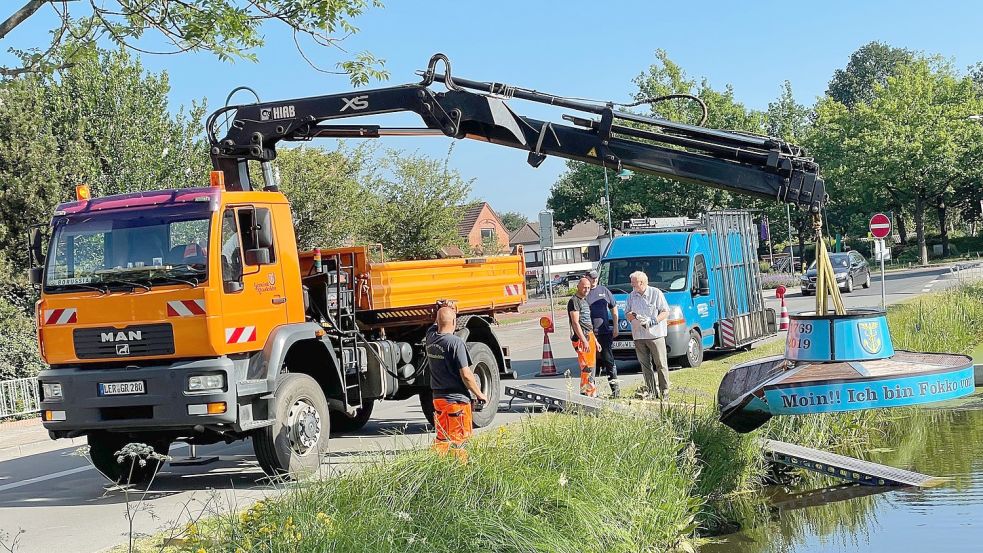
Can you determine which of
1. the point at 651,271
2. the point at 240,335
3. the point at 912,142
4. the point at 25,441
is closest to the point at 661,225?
the point at 651,271

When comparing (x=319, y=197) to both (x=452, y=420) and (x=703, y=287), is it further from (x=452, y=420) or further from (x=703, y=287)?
(x=452, y=420)

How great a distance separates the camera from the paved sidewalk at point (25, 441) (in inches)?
544

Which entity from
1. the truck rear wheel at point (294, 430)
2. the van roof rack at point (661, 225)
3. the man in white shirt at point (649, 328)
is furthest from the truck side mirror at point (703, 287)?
the truck rear wheel at point (294, 430)

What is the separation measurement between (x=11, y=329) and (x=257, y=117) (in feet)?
32.2

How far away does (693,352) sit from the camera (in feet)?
60.3

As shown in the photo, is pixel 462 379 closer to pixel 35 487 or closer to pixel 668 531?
pixel 668 531

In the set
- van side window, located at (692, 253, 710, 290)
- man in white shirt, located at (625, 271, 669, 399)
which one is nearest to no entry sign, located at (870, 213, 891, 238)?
van side window, located at (692, 253, 710, 290)

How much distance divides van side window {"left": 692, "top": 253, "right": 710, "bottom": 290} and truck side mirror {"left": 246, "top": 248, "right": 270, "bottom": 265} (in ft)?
35.6

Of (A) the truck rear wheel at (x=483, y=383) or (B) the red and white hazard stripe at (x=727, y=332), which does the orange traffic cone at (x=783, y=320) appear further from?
(A) the truck rear wheel at (x=483, y=383)

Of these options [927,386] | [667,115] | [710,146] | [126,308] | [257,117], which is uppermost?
[667,115]

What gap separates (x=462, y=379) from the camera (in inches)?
344

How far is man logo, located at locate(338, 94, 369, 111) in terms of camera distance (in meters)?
11.0

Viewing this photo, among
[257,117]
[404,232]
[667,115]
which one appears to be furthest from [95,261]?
[667,115]

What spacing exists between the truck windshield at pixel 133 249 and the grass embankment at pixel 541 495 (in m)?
2.93
